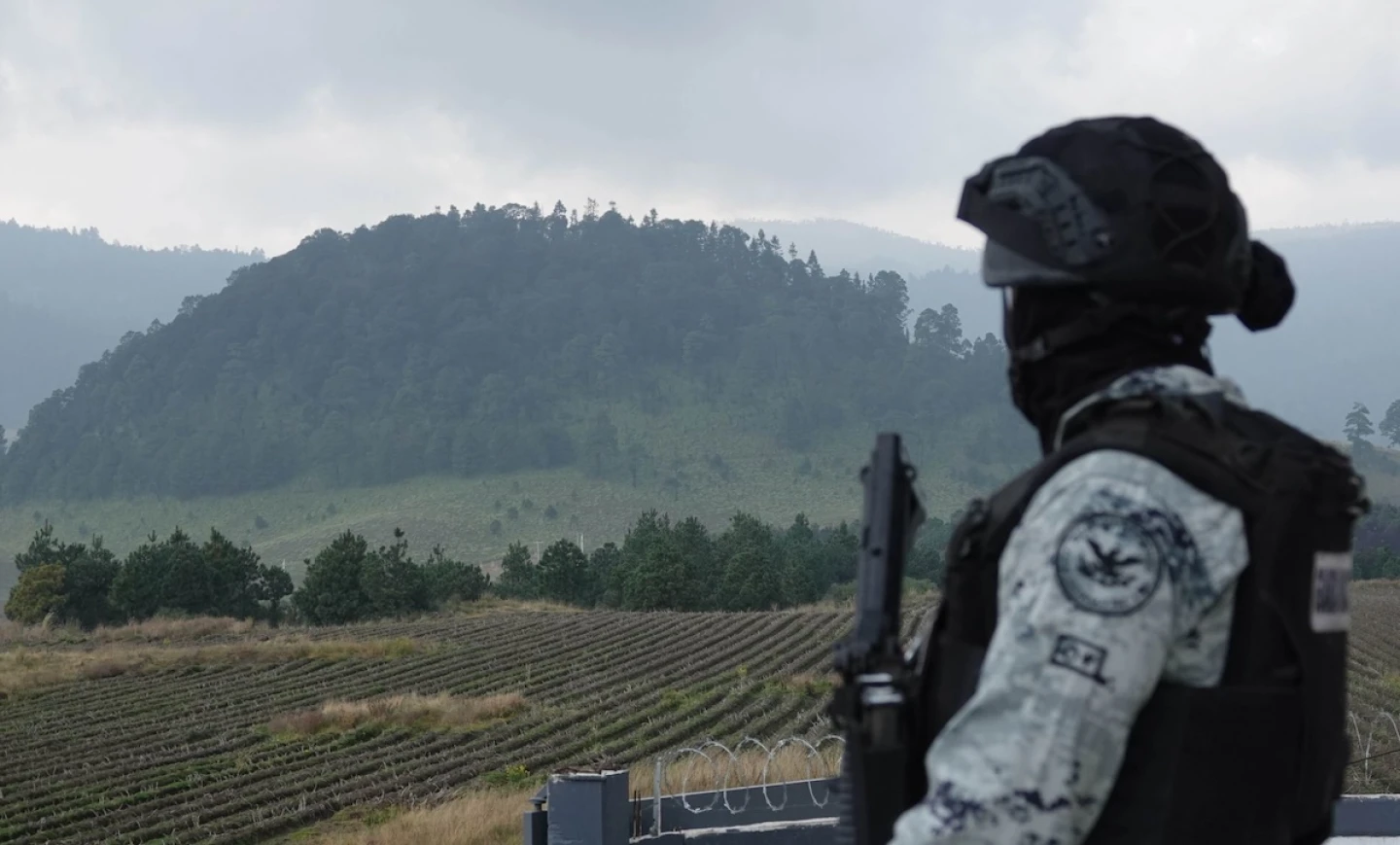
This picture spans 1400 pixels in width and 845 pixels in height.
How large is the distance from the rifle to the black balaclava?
237mm

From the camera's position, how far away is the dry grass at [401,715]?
2598 centimetres

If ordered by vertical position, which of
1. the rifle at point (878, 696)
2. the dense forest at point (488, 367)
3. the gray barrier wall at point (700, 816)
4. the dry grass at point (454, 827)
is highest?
the dense forest at point (488, 367)

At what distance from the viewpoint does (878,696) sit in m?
1.72

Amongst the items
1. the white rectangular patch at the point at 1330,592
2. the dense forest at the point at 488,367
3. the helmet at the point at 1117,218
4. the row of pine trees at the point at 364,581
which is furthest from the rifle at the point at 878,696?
the dense forest at the point at 488,367

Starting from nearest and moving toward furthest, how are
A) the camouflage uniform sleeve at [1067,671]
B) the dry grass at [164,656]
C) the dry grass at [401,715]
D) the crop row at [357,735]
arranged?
the camouflage uniform sleeve at [1067,671] < the crop row at [357,735] < the dry grass at [401,715] < the dry grass at [164,656]

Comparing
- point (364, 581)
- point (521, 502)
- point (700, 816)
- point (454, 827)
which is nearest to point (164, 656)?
point (364, 581)

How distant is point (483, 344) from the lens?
528ft

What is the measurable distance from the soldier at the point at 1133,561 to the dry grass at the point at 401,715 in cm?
2484

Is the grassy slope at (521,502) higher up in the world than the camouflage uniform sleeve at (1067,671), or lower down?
higher up

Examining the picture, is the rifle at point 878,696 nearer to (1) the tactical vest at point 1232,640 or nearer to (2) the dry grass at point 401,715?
(1) the tactical vest at point 1232,640

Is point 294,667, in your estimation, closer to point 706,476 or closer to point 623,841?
point 623,841

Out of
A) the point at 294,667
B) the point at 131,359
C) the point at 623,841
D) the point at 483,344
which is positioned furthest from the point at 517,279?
the point at 623,841

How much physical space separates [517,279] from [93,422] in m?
51.3

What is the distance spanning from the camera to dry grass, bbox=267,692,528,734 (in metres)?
26.0
